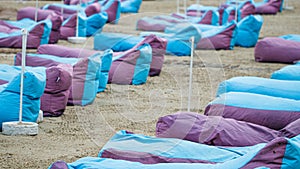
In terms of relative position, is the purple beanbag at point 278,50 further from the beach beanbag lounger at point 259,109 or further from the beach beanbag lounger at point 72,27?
the beach beanbag lounger at point 259,109

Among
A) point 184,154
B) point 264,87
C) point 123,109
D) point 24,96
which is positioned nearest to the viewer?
point 184,154

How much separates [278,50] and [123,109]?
4415 mm

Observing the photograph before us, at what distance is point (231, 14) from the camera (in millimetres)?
15492

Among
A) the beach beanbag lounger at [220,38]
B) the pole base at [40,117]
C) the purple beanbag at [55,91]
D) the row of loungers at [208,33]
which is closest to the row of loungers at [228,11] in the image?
the row of loungers at [208,33]

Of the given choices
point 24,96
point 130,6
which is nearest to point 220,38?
point 130,6

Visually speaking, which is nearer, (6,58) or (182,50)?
(6,58)

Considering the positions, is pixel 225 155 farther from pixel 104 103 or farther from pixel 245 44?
pixel 245 44

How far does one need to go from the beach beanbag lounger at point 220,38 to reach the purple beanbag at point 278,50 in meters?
1.02

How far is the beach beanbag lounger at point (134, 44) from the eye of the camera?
9359 mm

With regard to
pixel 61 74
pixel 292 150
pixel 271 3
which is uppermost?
pixel 292 150

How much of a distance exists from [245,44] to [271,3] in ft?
16.6

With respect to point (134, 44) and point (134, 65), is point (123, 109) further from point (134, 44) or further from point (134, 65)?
point (134, 44)

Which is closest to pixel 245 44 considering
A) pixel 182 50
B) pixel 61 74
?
pixel 182 50

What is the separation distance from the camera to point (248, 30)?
12.9m
